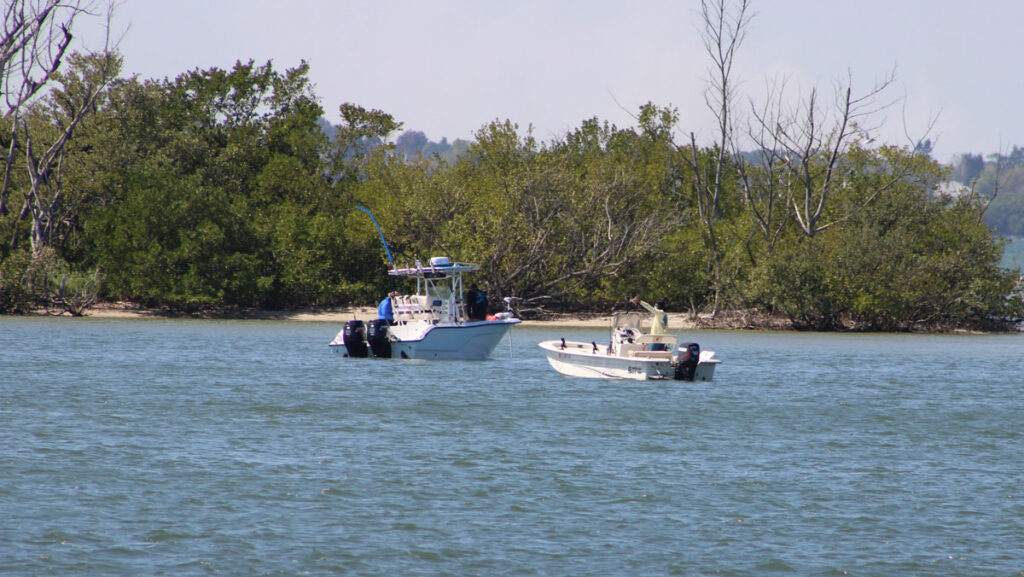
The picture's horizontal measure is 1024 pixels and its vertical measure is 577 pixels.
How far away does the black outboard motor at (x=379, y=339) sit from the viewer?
124ft

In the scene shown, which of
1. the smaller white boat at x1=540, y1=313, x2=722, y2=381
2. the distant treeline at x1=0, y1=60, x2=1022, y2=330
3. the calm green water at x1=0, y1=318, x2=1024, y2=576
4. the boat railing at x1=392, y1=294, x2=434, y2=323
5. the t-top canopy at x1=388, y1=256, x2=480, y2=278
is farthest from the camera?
the distant treeline at x1=0, y1=60, x2=1022, y2=330

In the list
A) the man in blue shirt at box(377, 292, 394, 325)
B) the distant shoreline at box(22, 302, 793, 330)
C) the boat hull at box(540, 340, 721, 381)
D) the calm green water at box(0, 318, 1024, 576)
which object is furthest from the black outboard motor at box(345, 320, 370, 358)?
the distant shoreline at box(22, 302, 793, 330)

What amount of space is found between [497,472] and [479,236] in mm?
39127

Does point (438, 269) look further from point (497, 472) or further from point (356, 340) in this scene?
point (497, 472)

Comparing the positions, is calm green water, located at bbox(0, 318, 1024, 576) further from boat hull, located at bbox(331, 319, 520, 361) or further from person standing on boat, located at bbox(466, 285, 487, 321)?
person standing on boat, located at bbox(466, 285, 487, 321)

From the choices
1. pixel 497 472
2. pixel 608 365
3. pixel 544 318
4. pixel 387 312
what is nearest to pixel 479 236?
pixel 544 318

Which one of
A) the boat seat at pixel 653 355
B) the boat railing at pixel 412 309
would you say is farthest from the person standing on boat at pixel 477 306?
the boat seat at pixel 653 355

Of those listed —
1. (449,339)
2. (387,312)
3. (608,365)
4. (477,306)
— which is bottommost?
(608,365)

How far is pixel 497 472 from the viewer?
736 inches

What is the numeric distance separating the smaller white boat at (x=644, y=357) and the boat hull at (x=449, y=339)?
17.5 ft

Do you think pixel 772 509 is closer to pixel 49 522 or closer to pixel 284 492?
pixel 284 492

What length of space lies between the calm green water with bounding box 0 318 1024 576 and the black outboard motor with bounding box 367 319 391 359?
2.70m

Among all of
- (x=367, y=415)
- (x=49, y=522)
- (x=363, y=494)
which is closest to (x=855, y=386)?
(x=367, y=415)

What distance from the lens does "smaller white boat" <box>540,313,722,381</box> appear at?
31000mm
